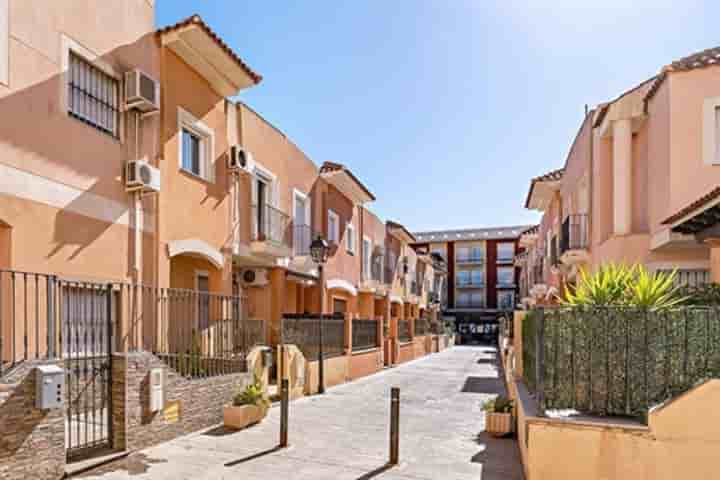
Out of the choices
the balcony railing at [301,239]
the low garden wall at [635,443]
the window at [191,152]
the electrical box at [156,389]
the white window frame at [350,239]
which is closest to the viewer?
the low garden wall at [635,443]

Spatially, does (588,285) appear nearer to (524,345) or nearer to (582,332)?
(582,332)

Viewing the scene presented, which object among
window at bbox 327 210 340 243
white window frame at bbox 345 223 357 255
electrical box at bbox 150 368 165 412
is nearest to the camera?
electrical box at bbox 150 368 165 412

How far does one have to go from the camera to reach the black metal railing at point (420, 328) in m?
31.5

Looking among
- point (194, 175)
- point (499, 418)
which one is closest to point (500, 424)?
point (499, 418)

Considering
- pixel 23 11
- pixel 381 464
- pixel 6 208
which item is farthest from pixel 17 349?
pixel 381 464

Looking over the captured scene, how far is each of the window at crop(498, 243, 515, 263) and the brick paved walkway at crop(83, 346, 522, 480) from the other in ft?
167

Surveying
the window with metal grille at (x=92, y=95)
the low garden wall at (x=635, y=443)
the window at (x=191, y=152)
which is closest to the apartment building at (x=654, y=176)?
the low garden wall at (x=635, y=443)

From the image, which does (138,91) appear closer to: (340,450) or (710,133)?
(340,450)

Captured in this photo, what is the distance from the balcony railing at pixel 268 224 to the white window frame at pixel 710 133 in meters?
11.4

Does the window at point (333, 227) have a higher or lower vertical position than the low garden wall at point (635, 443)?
higher

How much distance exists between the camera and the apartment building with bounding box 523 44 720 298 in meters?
11.7

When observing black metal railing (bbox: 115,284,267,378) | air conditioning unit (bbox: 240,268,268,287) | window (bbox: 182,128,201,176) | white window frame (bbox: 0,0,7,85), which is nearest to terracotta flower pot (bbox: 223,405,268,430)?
black metal railing (bbox: 115,284,267,378)

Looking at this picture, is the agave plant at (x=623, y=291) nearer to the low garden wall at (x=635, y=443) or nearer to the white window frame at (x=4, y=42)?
the low garden wall at (x=635, y=443)

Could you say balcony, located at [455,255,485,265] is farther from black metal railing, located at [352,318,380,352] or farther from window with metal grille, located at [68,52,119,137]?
window with metal grille, located at [68,52,119,137]
